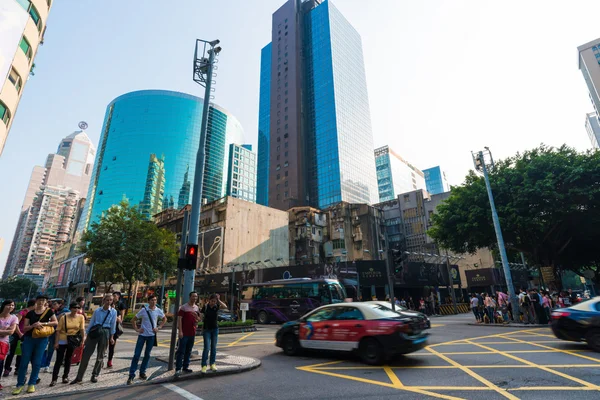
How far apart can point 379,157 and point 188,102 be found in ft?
242

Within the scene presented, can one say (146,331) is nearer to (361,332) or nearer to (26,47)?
(361,332)

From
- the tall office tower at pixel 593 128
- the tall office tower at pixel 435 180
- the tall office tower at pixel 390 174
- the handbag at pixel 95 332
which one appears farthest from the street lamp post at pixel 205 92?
the tall office tower at pixel 593 128

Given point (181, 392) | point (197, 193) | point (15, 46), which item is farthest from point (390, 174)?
point (181, 392)

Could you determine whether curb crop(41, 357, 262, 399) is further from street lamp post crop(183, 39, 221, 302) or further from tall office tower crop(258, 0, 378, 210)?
tall office tower crop(258, 0, 378, 210)

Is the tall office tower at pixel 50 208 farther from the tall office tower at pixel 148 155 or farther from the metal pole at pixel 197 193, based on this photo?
the metal pole at pixel 197 193

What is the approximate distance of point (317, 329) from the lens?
875 cm

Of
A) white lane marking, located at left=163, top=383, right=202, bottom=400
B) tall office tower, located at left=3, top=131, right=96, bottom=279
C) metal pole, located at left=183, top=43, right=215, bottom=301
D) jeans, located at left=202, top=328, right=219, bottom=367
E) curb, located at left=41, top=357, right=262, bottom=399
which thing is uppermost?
tall office tower, located at left=3, top=131, right=96, bottom=279

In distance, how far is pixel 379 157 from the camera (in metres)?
119

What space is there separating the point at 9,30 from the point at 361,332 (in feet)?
82.6

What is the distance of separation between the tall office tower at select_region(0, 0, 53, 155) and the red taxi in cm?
2248

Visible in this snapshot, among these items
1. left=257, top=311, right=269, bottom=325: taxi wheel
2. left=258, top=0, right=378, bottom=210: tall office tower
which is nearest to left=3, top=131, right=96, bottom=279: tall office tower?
left=258, top=0, right=378, bottom=210: tall office tower

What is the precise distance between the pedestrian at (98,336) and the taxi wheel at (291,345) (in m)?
4.75

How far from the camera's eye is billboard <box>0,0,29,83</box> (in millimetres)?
17766

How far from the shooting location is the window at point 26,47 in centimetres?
2051
